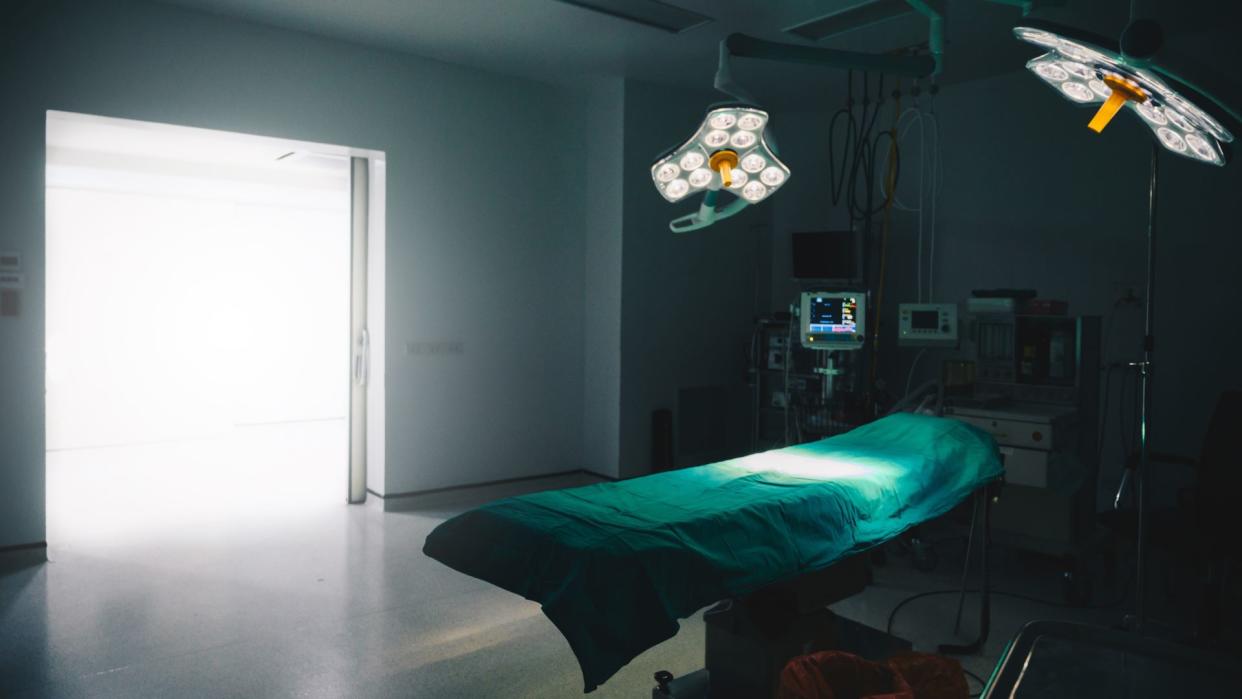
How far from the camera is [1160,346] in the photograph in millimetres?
4391

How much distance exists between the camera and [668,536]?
186 centimetres

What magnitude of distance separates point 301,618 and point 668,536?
2.03 meters

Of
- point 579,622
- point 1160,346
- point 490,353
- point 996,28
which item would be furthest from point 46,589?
point 1160,346

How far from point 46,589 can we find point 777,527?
3207 millimetres

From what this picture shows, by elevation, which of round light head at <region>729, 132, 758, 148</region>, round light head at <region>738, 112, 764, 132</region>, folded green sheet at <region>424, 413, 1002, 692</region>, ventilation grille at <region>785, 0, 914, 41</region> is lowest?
folded green sheet at <region>424, 413, 1002, 692</region>

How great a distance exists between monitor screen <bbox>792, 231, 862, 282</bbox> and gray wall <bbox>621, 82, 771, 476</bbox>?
0.68 m

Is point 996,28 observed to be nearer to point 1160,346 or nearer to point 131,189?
point 1160,346

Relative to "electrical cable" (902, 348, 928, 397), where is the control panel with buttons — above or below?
above

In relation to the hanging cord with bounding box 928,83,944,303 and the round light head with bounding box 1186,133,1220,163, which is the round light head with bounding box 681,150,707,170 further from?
the hanging cord with bounding box 928,83,944,303

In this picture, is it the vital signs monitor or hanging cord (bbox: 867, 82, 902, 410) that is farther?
the vital signs monitor

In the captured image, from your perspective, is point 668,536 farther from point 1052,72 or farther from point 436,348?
point 436,348

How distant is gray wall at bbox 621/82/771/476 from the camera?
5.21 m

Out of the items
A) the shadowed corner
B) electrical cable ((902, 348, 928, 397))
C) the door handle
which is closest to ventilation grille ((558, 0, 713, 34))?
the door handle

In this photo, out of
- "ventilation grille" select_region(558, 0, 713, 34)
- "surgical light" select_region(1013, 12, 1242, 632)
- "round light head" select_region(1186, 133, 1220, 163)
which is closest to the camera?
"surgical light" select_region(1013, 12, 1242, 632)
